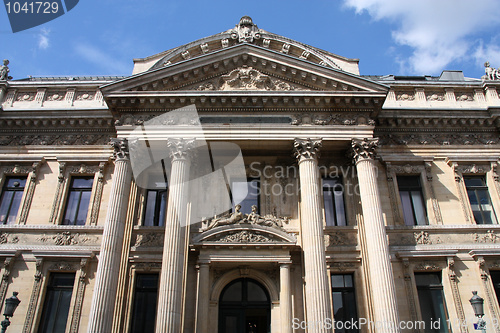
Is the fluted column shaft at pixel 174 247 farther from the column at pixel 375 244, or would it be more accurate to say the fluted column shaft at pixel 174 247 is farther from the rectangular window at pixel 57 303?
the column at pixel 375 244

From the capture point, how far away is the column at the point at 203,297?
51.4 ft

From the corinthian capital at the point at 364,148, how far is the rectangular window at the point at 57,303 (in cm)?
1291

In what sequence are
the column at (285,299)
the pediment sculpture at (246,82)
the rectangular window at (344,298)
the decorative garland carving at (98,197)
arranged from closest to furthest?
the column at (285,299)
the rectangular window at (344,298)
the decorative garland carving at (98,197)
the pediment sculpture at (246,82)

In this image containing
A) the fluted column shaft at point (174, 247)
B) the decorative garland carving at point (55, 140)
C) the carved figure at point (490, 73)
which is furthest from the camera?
the carved figure at point (490, 73)

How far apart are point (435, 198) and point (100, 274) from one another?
14.3 meters

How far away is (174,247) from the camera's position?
15.6 meters

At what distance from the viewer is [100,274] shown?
15.0 m

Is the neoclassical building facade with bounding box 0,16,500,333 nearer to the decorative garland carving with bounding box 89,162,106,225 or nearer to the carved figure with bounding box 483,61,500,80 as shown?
the decorative garland carving with bounding box 89,162,106,225

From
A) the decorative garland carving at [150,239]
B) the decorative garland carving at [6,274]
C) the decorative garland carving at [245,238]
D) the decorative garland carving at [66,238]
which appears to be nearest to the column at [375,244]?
the decorative garland carving at [245,238]

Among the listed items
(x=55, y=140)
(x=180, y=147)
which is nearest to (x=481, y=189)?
(x=180, y=147)

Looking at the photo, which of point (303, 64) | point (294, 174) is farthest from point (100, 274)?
point (303, 64)

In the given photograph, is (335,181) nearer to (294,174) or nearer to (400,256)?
(294,174)

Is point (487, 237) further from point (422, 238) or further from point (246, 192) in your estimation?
point (246, 192)

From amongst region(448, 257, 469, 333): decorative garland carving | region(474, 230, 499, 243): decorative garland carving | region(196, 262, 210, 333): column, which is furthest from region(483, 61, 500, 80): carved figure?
region(196, 262, 210, 333): column
